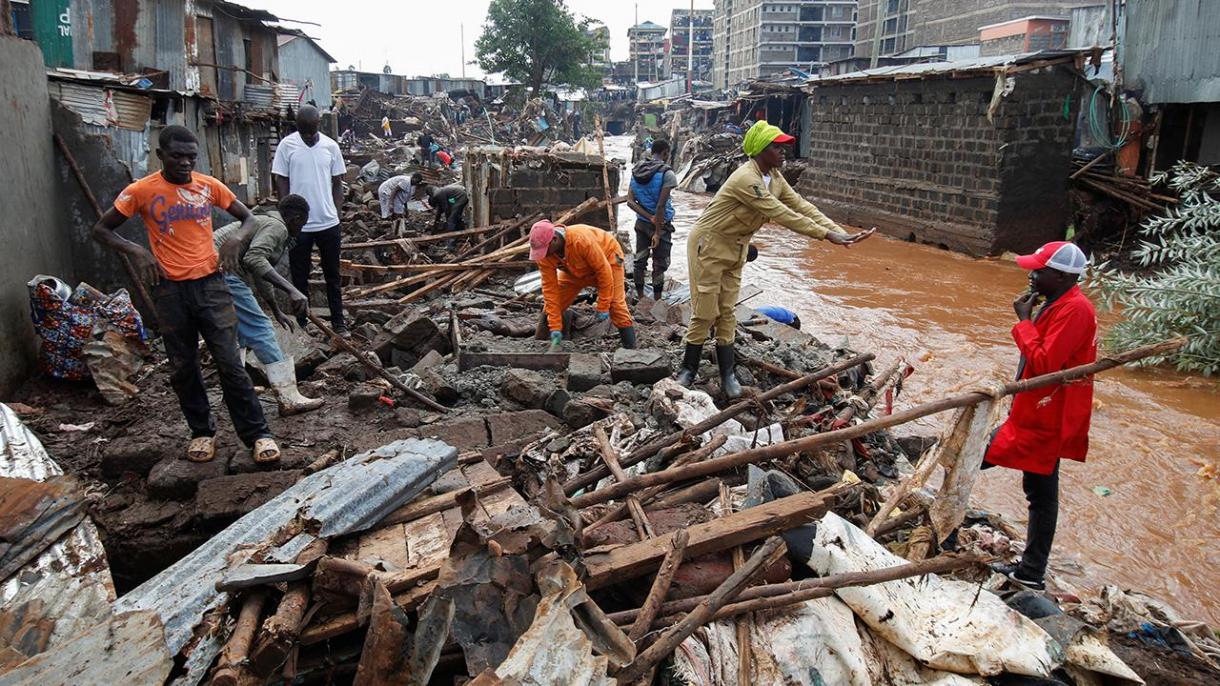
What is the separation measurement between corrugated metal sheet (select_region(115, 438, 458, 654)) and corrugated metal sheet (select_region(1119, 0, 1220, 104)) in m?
14.1

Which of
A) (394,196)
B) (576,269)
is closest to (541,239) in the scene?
(576,269)

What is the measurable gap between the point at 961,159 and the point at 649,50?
6782cm

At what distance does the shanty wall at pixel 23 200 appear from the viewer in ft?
16.7

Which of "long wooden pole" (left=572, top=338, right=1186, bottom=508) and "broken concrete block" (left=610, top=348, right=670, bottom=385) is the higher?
"long wooden pole" (left=572, top=338, right=1186, bottom=508)

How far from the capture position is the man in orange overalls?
18.5 ft

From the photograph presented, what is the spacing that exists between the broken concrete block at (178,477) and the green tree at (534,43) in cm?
4329

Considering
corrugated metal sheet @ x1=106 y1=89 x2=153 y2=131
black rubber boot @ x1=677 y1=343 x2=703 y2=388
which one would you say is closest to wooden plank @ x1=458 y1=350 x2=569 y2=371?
black rubber boot @ x1=677 y1=343 x2=703 y2=388

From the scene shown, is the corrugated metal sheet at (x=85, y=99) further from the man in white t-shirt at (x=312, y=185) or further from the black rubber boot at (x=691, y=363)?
the black rubber boot at (x=691, y=363)

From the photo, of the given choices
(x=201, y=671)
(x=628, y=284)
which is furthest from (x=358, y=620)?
(x=628, y=284)

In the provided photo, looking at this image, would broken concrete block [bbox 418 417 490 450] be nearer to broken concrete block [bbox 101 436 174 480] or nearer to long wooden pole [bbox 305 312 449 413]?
long wooden pole [bbox 305 312 449 413]

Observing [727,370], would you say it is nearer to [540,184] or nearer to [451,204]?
[540,184]

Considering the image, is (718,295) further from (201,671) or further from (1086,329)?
(201,671)

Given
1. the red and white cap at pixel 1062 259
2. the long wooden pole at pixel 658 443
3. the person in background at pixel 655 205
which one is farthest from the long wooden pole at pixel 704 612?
the person in background at pixel 655 205

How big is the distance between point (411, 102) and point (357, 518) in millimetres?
40155
